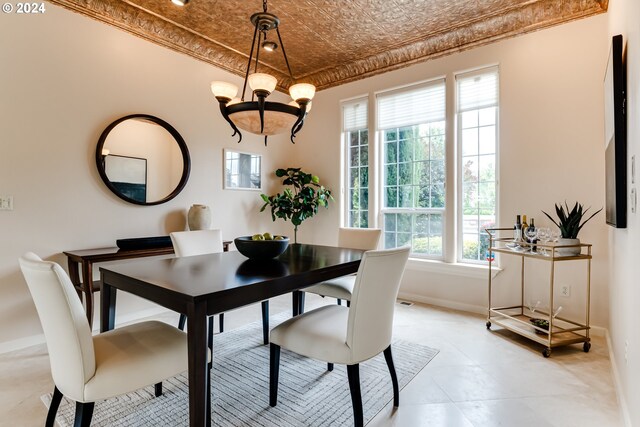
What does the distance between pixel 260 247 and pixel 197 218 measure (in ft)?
5.64

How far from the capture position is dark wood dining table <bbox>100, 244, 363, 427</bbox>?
128 centimetres

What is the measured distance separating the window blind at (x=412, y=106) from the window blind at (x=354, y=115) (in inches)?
9.1

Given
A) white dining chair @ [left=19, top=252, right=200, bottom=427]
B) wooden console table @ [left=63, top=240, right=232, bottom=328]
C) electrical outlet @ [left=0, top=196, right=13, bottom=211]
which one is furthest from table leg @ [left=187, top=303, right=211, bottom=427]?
electrical outlet @ [left=0, top=196, right=13, bottom=211]

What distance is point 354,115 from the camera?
173 inches

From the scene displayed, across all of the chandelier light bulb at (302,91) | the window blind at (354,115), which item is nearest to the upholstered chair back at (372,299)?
the chandelier light bulb at (302,91)

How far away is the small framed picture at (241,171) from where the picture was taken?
4.04 meters

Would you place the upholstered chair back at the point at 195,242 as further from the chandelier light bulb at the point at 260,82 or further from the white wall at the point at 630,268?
the white wall at the point at 630,268

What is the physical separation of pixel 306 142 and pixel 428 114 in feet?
5.96

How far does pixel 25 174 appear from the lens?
259cm

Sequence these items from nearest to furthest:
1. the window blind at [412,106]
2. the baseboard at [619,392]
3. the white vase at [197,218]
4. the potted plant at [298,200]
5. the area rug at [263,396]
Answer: the baseboard at [619,392]
the area rug at [263,396]
the white vase at [197,218]
the window blind at [412,106]
the potted plant at [298,200]

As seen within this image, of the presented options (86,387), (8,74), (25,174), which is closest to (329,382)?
(86,387)

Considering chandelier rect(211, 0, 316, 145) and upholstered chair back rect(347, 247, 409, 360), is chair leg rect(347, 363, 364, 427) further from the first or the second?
chandelier rect(211, 0, 316, 145)

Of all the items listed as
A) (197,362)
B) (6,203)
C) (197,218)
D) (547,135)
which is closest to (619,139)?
(547,135)

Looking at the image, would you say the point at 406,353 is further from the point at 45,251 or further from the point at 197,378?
the point at 45,251
